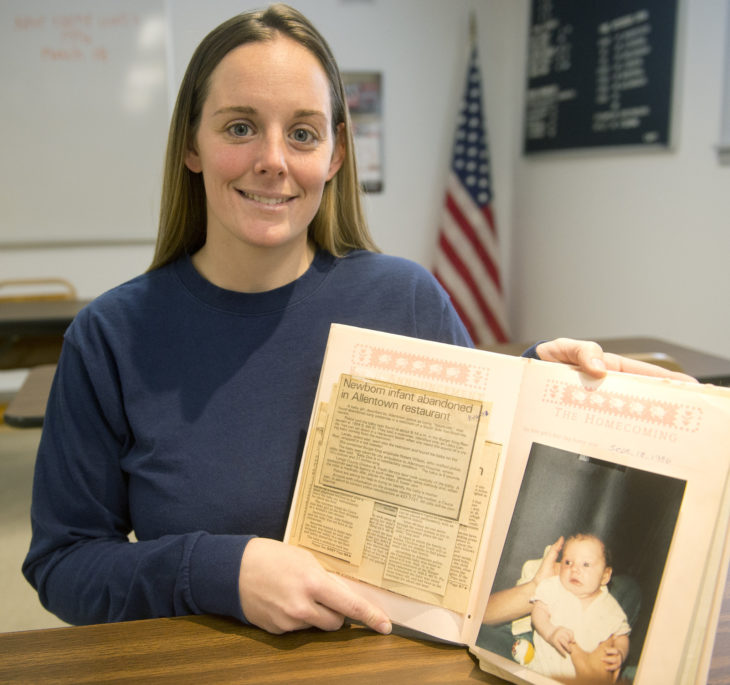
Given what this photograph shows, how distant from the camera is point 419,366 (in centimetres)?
76

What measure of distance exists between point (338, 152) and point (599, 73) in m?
2.77

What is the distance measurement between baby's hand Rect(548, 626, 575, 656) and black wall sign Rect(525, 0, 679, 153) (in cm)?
279

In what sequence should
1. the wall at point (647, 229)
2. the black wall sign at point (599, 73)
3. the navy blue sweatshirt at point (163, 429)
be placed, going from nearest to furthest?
1. the navy blue sweatshirt at point (163, 429)
2. the wall at point (647, 229)
3. the black wall sign at point (599, 73)

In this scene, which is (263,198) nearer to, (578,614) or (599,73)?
(578,614)

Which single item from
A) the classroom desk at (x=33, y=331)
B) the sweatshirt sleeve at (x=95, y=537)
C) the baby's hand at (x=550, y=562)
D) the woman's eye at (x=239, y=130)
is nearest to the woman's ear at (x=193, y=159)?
the woman's eye at (x=239, y=130)

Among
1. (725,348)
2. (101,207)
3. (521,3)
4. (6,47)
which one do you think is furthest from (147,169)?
(725,348)

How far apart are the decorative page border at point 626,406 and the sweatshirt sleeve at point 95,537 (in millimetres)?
391

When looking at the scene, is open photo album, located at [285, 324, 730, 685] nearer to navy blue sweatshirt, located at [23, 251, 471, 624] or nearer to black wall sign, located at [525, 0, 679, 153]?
navy blue sweatshirt, located at [23, 251, 471, 624]

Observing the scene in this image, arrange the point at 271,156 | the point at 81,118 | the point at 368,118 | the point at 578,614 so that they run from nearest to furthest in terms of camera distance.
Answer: the point at 578,614
the point at 271,156
the point at 81,118
the point at 368,118

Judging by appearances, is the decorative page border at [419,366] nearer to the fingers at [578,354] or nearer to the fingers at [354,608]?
the fingers at [578,354]

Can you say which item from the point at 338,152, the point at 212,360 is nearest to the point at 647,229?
the point at 338,152

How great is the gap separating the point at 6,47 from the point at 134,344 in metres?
3.50

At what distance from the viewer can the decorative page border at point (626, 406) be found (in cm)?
62

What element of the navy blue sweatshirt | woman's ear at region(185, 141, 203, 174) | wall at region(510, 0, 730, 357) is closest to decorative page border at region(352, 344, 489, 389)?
the navy blue sweatshirt
